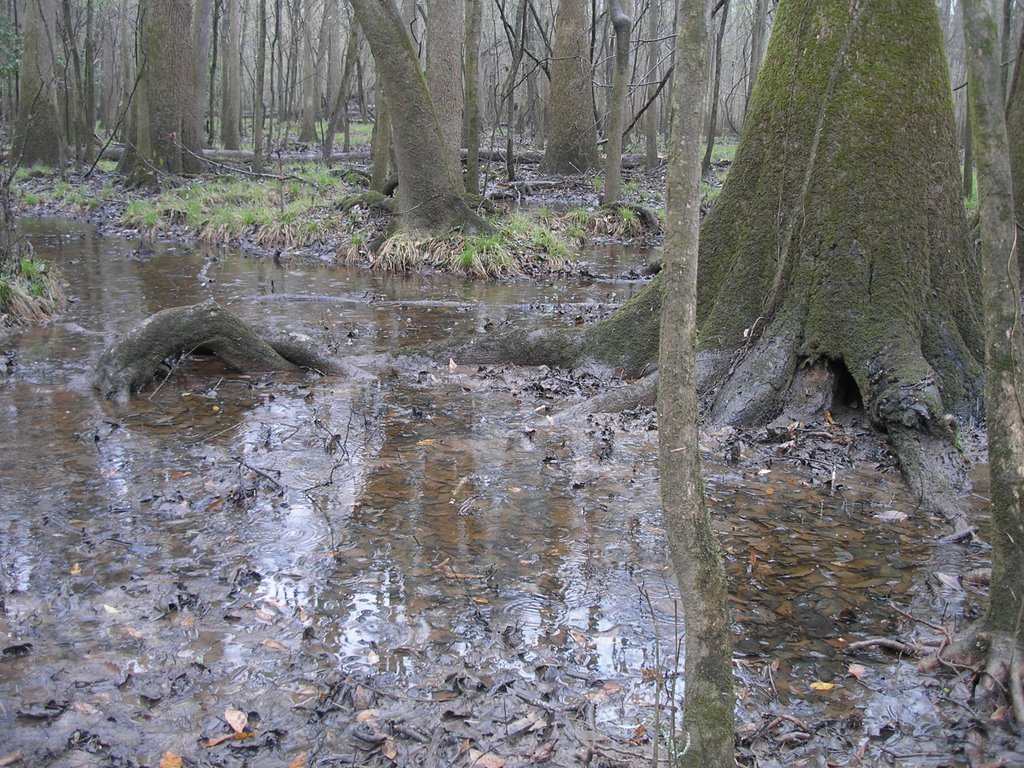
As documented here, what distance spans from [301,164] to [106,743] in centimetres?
2434

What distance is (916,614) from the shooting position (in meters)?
4.02

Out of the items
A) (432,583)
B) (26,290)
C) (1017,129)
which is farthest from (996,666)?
(26,290)

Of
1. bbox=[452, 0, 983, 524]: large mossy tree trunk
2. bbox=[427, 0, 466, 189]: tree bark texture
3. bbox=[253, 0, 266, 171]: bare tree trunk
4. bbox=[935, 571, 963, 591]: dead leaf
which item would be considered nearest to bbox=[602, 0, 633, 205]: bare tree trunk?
bbox=[427, 0, 466, 189]: tree bark texture

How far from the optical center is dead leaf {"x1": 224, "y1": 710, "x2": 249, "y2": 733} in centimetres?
322

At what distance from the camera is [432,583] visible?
4.29 meters

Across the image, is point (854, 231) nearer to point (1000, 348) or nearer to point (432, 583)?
point (1000, 348)

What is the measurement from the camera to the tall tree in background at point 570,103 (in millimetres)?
22547

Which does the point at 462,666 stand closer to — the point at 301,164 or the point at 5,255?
the point at 5,255

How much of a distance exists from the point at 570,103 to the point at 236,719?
21.3 metres

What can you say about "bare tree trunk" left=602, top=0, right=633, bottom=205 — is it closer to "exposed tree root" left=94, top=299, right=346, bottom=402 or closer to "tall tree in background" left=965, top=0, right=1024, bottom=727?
"exposed tree root" left=94, top=299, right=346, bottom=402

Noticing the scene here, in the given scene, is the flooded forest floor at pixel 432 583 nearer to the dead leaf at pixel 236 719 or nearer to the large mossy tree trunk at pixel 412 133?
the dead leaf at pixel 236 719

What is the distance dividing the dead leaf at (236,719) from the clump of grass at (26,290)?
24.5 feet

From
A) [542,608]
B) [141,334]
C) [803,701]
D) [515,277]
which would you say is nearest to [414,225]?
[515,277]

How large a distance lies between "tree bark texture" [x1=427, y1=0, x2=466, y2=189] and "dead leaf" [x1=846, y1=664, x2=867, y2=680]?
40.5 ft
